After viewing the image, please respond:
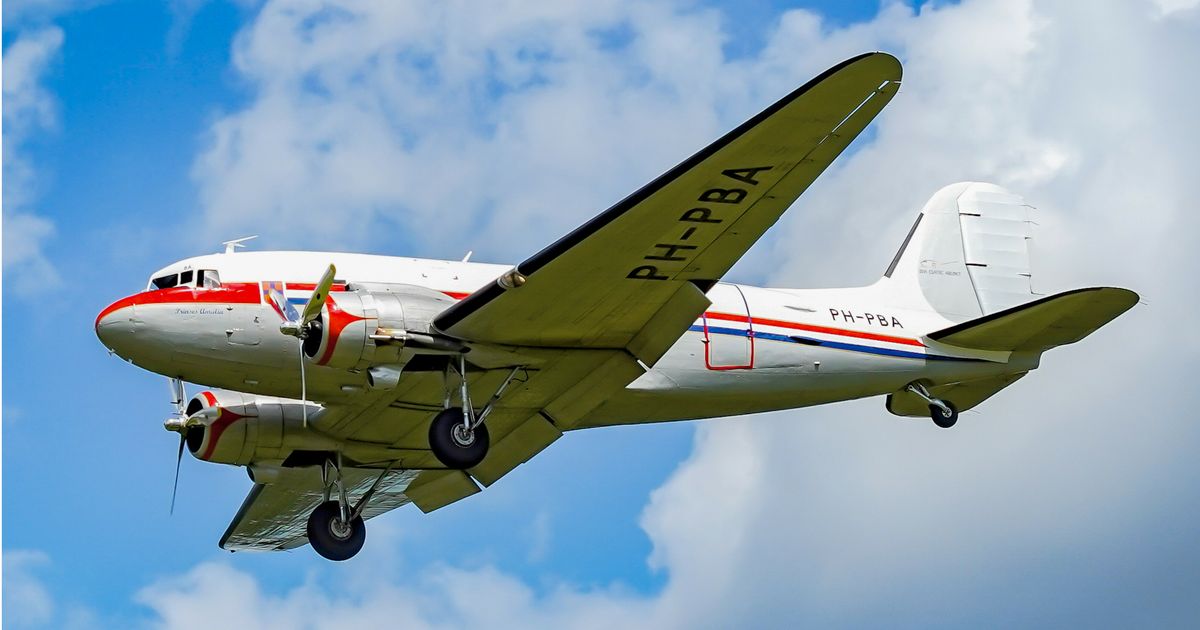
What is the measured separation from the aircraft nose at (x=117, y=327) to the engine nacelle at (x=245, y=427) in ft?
8.44

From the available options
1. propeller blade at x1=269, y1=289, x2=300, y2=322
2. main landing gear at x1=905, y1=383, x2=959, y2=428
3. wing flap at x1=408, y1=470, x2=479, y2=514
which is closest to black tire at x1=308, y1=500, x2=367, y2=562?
wing flap at x1=408, y1=470, x2=479, y2=514

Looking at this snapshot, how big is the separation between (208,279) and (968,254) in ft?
36.9

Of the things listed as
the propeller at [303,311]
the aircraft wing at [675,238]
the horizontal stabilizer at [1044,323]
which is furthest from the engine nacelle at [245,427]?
the horizontal stabilizer at [1044,323]

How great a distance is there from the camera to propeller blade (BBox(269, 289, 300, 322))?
55.1 feet

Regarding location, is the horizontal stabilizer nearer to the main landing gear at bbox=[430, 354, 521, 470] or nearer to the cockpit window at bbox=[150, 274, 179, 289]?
the main landing gear at bbox=[430, 354, 521, 470]

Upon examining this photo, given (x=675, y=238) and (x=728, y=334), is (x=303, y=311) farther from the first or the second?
(x=728, y=334)

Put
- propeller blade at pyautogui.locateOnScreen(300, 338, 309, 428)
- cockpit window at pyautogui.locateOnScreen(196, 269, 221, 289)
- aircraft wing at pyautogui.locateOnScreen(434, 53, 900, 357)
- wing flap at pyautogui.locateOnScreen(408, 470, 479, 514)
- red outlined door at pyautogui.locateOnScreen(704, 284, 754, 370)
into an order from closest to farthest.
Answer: aircraft wing at pyautogui.locateOnScreen(434, 53, 900, 357)
propeller blade at pyautogui.locateOnScreen(300, 338, 309, 428)
cockpit window at pyautogui.locateOnScreen(196, 269, 221, 289)
red outlined door at pyautogui.locateOnScreen(704, 284, 754, 370)
wing flap at pyautogui.locateOnScreen(408, 470, 479, 514)

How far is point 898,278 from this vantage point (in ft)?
70.5

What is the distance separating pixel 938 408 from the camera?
20.6m

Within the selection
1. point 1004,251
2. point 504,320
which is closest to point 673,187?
point 504,320

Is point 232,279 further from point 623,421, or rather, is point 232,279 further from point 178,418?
point 623,421

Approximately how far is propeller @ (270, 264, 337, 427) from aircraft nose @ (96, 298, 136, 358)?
5.09ft

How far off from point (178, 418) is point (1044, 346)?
37.5 ft

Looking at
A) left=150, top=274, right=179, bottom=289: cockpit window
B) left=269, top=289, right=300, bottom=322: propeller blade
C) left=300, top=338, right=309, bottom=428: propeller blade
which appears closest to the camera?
left=300, top=338, right=309, bottom=428: propeller blade
